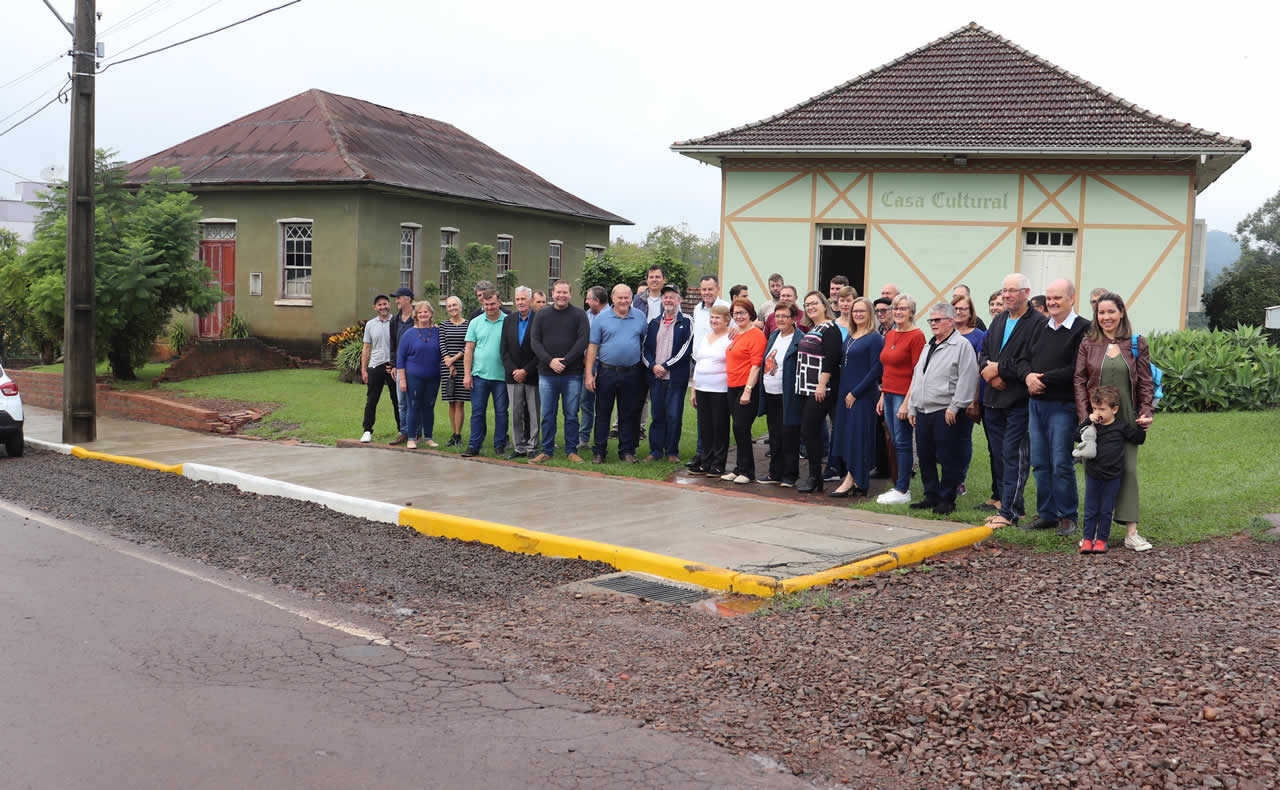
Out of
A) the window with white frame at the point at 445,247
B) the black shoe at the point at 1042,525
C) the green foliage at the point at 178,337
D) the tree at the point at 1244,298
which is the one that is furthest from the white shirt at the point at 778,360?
the green foliage at the point at 178,337

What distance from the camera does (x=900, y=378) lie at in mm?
10578

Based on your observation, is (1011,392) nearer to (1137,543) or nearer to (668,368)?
(1137,543)

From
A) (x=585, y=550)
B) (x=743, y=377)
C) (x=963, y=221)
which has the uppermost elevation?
(x=963, y=221)

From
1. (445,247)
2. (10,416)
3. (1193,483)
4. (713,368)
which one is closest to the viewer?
(1193,483)

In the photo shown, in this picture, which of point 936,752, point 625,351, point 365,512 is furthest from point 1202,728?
point 625,351

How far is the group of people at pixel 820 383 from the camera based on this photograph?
28.8 feet

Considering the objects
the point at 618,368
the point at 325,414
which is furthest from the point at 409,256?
the point at 618,368

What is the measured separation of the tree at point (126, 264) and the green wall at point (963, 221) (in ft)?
31.7

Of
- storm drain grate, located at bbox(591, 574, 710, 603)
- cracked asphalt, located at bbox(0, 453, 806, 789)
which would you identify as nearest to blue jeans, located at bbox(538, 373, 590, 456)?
storm drain grate, located at bbox(591, 574, 710, 603)

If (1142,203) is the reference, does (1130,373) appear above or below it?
below

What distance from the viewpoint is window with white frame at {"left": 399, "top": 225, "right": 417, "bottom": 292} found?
2642 cm

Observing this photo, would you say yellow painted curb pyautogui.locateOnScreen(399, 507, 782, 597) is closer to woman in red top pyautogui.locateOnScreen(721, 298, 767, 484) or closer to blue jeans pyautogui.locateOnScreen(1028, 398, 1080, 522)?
blue jeans pyautogui.locateOnScreen(1028, 398, 1080, 522)

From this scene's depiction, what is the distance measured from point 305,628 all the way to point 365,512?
3840 millimetres

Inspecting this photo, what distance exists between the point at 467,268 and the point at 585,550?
59.1 ft
